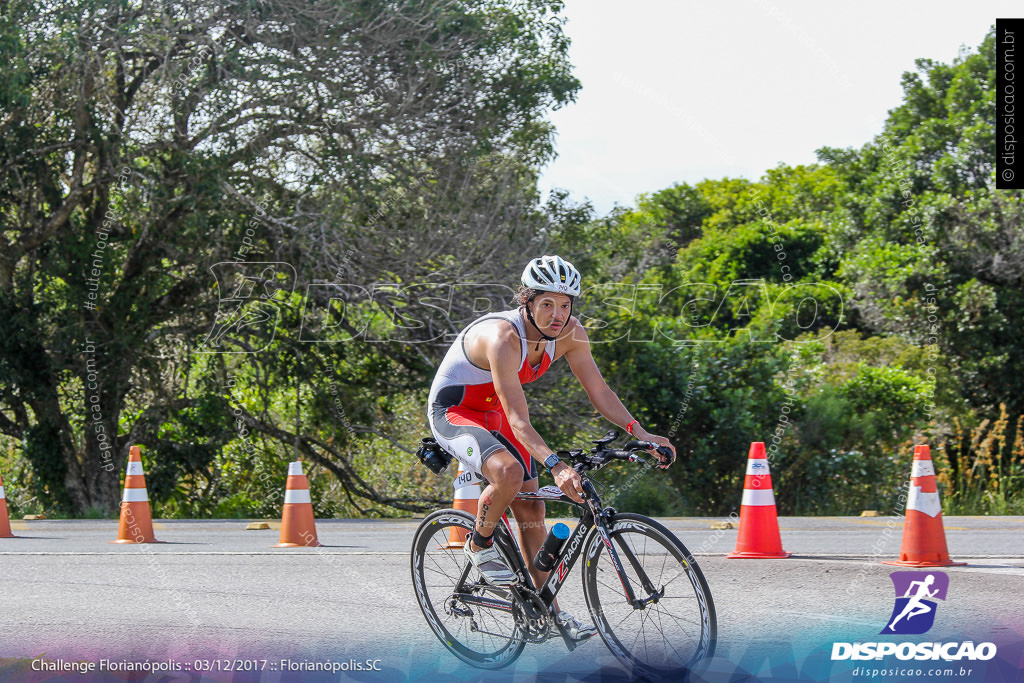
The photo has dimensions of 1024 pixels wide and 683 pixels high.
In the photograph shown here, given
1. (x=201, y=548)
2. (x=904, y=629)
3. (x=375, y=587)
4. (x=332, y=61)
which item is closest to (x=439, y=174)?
(x=332, y=61)

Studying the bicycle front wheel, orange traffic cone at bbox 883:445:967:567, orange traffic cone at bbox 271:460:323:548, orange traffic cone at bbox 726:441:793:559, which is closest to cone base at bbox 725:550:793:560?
orange traffic cone at bbox 726:441:793:559

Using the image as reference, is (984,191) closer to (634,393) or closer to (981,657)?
(634,393)

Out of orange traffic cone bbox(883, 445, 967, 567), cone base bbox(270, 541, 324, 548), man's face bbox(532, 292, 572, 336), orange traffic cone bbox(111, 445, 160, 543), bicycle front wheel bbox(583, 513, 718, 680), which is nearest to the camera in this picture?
bicycle front wheel bbox(583, 513, 718, 680)

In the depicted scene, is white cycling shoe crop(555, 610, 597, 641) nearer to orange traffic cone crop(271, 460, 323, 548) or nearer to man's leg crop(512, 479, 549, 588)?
man's leg crop(512, 479, 549, 588)

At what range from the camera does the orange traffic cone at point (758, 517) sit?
813cm

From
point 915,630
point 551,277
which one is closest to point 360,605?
A: point 551,277

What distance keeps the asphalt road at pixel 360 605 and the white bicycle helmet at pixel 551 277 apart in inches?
68.0

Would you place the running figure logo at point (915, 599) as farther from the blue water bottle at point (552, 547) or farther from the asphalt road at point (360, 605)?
the blue water bottle at point (552, 547)

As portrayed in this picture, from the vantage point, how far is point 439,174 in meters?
15.6

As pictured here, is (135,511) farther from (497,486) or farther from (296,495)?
(497,486)

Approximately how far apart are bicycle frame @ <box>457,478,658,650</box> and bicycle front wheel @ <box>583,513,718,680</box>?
14 mm

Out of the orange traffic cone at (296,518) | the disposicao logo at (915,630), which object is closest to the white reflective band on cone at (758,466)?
the disposicao logo at (915,630)

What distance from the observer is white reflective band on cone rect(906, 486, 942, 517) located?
741cm

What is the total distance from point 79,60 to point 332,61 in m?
3.35
